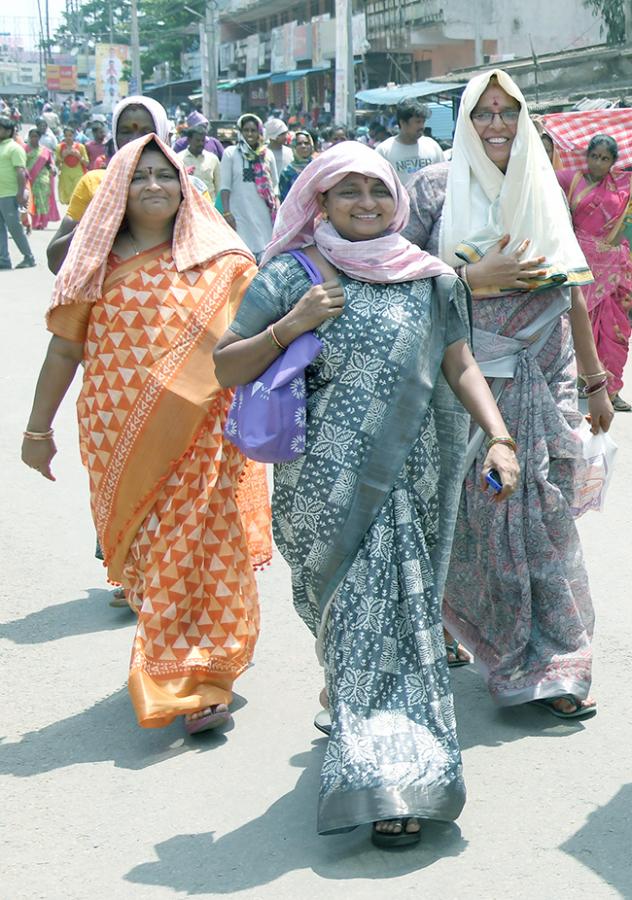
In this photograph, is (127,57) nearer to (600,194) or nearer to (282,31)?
(282,31)

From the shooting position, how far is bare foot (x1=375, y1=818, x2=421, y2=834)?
3.14 metres

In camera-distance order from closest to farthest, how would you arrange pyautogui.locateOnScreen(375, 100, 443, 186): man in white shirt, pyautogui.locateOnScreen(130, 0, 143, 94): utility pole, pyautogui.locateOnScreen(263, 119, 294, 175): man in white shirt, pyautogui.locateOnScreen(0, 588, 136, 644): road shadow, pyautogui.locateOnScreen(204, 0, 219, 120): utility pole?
pyautogui.locateOnScreen(0, 588, 136, 644): road shadow → pyautogui.locateOnScreen(375, 100, 443, 186): man in white shirt → pyautogui.locateOnScreen(263, 119, 294, 175): man in white shirt → pyautogui.locateOnScreen(204, 0, 219, 120): utility pole → pyautogui.locateOnScreen(130, 0, 143, 94): utility pole

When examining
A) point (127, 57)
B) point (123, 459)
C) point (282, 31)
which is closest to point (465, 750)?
point (123, 459)

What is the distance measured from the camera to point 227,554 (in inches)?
160

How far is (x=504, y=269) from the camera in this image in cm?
382

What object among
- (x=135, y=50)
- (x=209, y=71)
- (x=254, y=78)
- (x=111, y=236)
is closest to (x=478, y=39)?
(x=209, y=71)

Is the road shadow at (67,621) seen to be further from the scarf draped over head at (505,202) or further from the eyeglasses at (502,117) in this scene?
the eyeglasses at (502,117)

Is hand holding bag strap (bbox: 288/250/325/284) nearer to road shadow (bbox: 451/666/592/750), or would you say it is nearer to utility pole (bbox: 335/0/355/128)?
road shadow (bbox: 451/666/592/750)

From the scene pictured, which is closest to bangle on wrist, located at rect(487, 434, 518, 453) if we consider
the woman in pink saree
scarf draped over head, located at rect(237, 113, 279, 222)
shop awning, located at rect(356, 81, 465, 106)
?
the woman in pink saree

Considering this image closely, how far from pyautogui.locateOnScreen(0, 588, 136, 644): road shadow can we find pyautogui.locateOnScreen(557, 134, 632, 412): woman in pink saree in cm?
435

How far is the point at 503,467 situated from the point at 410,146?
707 cm

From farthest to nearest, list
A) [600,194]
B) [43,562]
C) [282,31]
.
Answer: [282,31], [600,194], [43,562]

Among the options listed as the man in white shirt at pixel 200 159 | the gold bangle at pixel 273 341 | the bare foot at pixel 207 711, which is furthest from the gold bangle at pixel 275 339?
the man in white shirt at pixel 200 159

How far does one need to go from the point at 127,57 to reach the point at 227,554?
70.1 meters
